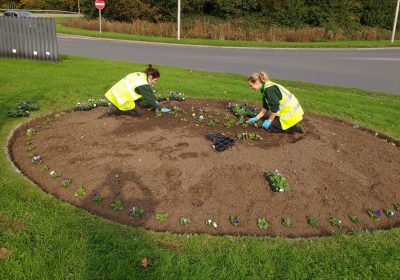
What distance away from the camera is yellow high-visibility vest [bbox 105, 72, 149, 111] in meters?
6.44

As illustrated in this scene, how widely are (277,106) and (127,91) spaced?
2471 millimetres

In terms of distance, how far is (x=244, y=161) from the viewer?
16.8ft

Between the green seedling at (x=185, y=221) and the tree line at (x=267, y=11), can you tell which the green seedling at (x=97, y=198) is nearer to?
the green seedling at (x=185, y=221)

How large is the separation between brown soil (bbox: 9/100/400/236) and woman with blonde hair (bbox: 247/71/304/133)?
0.19 m

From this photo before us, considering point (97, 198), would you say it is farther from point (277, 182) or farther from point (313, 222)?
point (313, 222)

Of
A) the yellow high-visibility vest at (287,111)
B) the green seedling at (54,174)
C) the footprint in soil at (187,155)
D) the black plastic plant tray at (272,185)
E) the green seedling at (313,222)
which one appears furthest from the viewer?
the yellow high-visibility vest at (287,111)

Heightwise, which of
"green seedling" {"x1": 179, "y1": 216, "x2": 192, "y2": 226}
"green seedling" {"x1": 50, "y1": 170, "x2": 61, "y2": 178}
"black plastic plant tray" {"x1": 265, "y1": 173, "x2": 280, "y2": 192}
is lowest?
"green seedling" {"x1": 179, "y1": 216, "x2": 192, "y2": 226}

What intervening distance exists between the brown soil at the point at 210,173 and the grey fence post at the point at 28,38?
25.0 ft

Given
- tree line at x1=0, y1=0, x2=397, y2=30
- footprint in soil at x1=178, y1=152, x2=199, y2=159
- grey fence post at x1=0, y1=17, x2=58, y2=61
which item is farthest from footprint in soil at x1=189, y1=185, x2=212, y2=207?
tree line at x1=0, y1=0, x2=397, y2=30

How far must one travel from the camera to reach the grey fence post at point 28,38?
12914mm

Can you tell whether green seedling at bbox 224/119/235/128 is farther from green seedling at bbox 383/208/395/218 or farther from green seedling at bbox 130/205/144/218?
green seedling at bbox 383/208/395/218

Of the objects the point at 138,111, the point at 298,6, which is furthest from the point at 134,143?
the point at 298,6

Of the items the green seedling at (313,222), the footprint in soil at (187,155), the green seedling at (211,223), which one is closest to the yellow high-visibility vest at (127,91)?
the footprint in soil at (187,155)

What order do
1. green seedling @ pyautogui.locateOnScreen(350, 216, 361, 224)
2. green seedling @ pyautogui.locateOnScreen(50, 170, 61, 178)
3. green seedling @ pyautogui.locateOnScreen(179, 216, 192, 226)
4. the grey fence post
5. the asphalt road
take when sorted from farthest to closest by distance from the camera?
the asphalt road → the grey fence post → green seedling @ pyautogui.locateOnScreen(50, 170, 61, 178) → green seedling @ pyautogui.locateOnScreen(350, 216, 361, 224) → green seedling @ pyautogui.locateOnScreen(179, 216, 192, 226)
